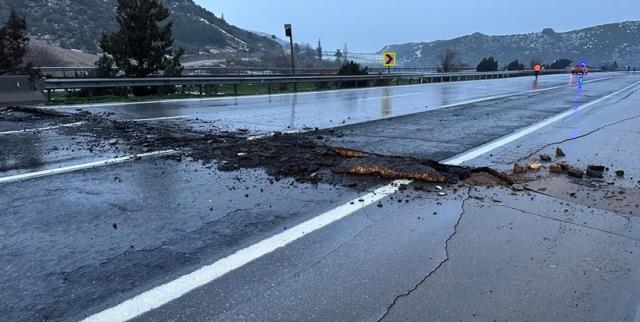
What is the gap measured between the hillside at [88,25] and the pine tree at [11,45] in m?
47.2

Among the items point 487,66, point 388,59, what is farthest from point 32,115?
point 487,66

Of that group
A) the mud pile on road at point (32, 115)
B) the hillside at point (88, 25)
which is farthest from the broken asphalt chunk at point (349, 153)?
the hillside at point (88, 25)

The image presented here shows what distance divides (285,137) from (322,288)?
601cm

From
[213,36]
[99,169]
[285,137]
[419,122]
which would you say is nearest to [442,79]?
[419,122]

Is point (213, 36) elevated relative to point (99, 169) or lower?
elevated

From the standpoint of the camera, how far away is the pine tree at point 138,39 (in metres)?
23.0

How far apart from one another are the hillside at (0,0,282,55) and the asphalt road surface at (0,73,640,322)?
6240cm

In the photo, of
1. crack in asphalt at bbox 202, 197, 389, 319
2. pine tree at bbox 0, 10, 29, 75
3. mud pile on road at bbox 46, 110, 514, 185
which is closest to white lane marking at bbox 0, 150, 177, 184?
mud pile on road at bbox 46, 110, 514, 185

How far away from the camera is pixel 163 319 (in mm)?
3104

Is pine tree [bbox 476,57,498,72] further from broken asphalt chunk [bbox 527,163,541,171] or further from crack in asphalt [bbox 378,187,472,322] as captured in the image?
crack in asphalt [bbox 378,187,472,322]

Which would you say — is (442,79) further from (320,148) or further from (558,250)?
(558,250)

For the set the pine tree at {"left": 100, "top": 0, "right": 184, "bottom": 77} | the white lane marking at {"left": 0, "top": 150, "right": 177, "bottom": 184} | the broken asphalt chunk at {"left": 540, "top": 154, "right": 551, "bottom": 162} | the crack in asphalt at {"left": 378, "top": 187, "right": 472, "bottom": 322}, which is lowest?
the crack in asphalt at {"left": 378, "top": 187, "right": 472, "bottom": 322}

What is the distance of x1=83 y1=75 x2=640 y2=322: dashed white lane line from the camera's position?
3.18m

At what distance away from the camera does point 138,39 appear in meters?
23.1
